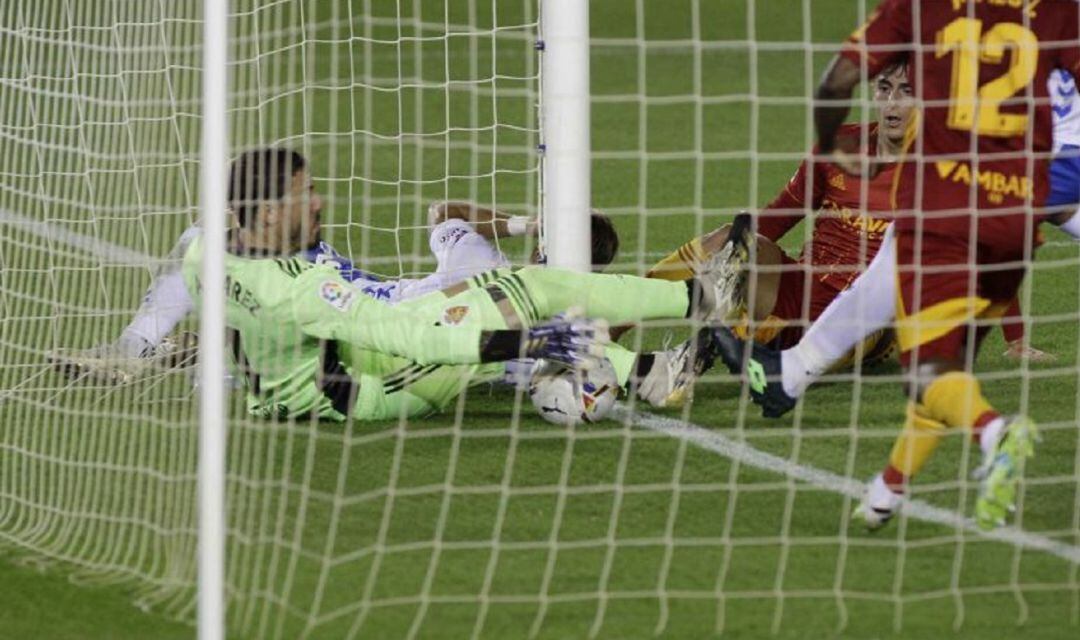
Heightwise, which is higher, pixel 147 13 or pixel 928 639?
pixel 147 13

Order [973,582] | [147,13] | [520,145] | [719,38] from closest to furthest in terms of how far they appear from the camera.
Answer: [973,582] < [147,13] < [520,145] < [719,38]

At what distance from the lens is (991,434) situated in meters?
6.49

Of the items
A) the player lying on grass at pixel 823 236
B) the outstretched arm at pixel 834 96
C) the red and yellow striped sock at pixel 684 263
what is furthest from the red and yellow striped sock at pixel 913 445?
the red and yellow striped sock at pixel 684 263

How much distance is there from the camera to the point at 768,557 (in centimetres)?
675

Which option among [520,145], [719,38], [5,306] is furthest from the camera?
[719,38]

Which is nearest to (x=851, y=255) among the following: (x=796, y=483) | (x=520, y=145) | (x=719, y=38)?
(x=796, y=483)

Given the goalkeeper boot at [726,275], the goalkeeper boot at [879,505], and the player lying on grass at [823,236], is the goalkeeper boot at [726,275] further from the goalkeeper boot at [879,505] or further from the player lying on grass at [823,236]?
the goalkeeper boot at [879,505]

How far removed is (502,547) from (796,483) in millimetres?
1244

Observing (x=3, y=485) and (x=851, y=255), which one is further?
(x=851, y=255)

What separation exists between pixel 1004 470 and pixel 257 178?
2677 millimetres

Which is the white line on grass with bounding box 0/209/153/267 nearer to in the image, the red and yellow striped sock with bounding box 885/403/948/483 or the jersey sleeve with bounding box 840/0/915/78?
the jersey sleeve with bounding box 840/0/915/78

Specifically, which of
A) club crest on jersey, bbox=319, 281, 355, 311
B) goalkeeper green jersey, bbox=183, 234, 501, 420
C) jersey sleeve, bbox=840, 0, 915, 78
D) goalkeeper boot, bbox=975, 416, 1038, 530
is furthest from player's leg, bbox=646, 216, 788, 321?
goalkeeper boot, bbox=975, 416, 1038, 530

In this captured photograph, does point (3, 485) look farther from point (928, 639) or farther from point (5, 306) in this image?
point (928, 639)

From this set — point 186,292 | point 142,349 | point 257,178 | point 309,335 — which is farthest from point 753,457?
point 142,349
